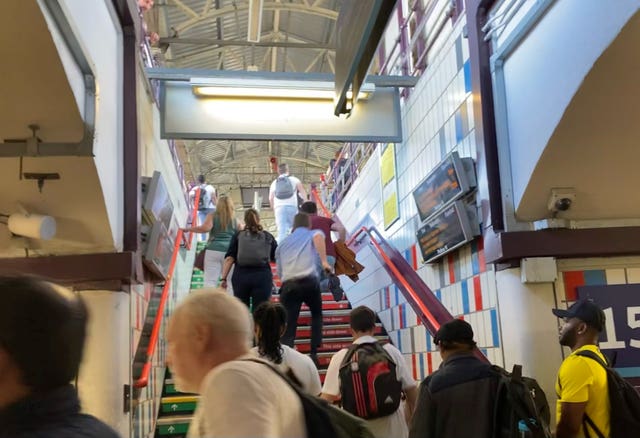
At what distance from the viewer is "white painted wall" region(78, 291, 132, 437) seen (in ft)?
13.1

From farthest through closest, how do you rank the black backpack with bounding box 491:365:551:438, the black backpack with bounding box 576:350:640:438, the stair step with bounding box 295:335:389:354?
the stair step with bounding box 295:335:389:354 → the black backpack with bounding box 576:350:640:438 → the black backpack with bounding box 491:365:551:438

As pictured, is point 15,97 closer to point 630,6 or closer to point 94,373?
point 94,373

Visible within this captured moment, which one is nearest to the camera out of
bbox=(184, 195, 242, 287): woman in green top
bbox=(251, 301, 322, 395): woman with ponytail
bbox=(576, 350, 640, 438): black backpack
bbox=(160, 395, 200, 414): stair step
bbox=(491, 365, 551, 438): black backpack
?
bbox=(491, 365, 551, 438): black backpack

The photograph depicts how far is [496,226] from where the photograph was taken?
401cm

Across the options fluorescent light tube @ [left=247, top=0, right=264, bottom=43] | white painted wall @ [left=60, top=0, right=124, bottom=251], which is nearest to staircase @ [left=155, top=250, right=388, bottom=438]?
white painted wall @ [left=60, top=0, right=124, bottom=251]

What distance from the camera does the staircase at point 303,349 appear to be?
17.4 ft

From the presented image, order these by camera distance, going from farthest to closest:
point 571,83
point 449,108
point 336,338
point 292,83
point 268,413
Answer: point 336,338, point 292,83, point 449,108, point 571,83, point 268,413


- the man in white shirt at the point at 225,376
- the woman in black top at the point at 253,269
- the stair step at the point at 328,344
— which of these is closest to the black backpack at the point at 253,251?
the woman in black top at the point at 253,269

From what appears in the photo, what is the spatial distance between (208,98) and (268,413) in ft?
16.4

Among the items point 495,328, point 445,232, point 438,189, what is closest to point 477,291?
point 495,328

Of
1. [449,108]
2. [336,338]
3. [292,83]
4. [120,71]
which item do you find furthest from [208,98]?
[336,338]

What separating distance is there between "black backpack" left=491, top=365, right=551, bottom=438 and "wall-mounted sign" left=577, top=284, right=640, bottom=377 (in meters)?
1.33

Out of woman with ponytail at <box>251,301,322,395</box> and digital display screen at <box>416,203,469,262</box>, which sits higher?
digital display screen at <box>416,203,469,262</box>

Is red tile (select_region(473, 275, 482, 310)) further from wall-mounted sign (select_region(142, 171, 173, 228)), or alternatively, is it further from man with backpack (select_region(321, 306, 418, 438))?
wall-mounted sign (select_region(142, 171, 173, 228))
